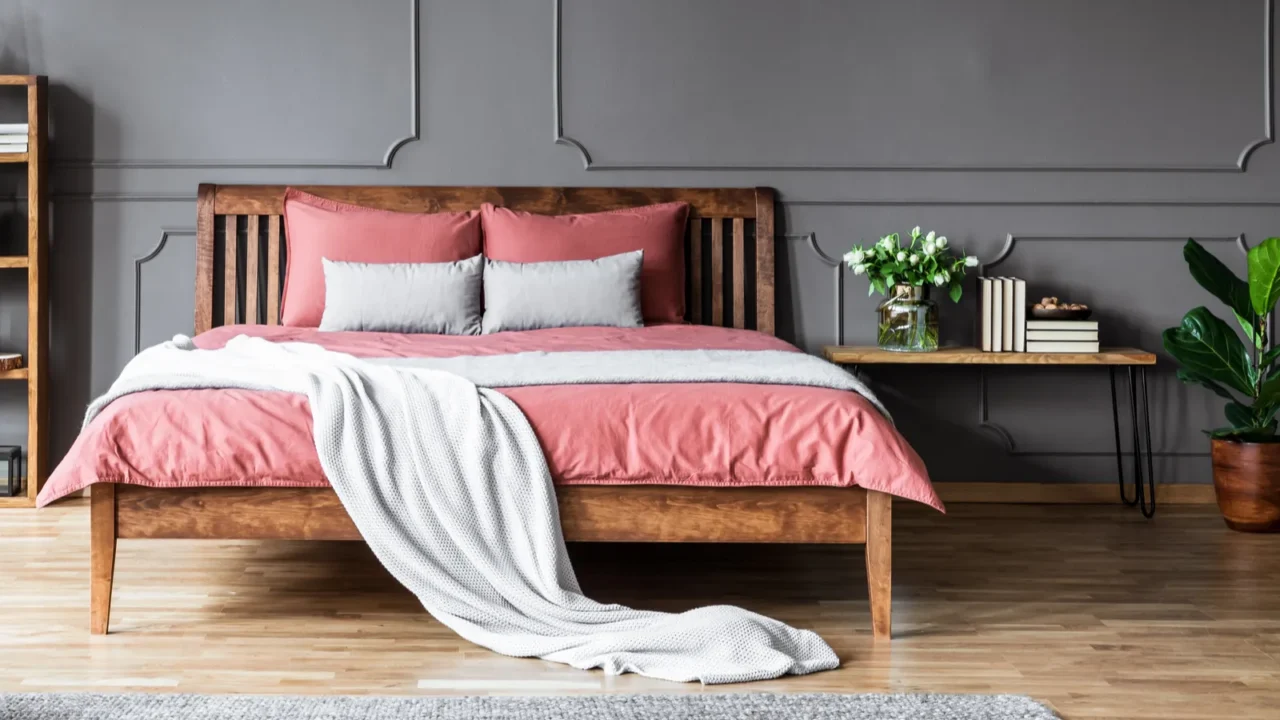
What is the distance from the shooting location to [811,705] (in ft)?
6.89

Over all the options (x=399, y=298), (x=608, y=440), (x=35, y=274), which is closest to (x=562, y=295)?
(x=399, y=298)

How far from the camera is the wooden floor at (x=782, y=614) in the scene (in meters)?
2.25

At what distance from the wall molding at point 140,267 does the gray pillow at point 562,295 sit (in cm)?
117

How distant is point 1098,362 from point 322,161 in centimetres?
269

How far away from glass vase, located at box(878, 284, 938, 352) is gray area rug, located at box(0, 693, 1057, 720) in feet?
6.15

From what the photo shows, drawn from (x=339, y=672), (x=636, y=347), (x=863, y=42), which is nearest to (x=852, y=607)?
(x=636, y=347)

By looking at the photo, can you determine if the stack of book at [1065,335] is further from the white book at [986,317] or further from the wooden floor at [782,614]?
the wooden floor at [782,614]

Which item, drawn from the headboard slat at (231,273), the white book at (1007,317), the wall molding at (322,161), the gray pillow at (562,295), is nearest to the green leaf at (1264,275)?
the white book at (1007,317)

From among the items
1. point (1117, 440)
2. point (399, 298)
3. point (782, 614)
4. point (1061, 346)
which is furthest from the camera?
point (1117, 440)

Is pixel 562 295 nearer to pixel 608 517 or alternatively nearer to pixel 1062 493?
pixel 608 517

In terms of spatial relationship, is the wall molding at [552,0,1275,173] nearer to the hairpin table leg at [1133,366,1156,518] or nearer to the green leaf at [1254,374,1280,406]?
the hairpin table leg at [1133,366,1156,518]

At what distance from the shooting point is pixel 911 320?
3.87 metres

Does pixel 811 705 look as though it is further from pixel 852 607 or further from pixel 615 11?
pixel 615 11


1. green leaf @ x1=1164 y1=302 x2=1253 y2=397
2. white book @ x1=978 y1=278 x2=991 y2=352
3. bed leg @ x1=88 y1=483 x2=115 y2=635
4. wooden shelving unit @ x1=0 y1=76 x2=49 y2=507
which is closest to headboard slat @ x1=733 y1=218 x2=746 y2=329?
white book @ x1=978 y1=278 x2=991 y2=352
